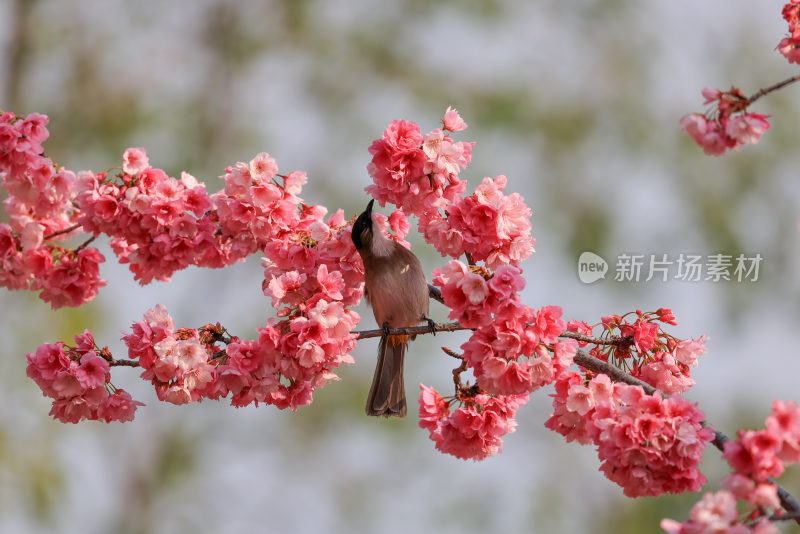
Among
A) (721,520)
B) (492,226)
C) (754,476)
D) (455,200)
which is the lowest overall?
(721,520)

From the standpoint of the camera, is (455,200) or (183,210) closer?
(455,200)

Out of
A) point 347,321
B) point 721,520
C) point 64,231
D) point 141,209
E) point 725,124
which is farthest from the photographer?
point 64,231

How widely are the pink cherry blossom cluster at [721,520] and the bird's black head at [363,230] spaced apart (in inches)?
70.0

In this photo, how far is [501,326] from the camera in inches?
96.6

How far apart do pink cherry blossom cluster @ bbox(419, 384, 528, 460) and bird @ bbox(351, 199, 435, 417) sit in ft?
2.21

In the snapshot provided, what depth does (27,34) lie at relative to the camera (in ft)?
36.9

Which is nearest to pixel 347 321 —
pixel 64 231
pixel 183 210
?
pixel 183 210

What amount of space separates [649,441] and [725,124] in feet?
3.02

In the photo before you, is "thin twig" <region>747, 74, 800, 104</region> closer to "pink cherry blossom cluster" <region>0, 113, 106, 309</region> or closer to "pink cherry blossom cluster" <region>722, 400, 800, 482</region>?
"pink cherry blossom cluster" <region>722, 400, 800, 482</region>

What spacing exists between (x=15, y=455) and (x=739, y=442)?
944 cm

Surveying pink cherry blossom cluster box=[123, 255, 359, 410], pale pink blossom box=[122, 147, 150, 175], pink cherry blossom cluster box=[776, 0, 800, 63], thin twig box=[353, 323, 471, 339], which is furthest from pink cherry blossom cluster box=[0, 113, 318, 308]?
pink cherry blossom cluster box=[776, 0, 800, 63]

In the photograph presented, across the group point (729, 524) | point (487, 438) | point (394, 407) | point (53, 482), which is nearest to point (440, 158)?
point (487, 438)

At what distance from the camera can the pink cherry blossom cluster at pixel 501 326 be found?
2.43 metres

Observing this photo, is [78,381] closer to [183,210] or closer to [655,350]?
[183,210]
